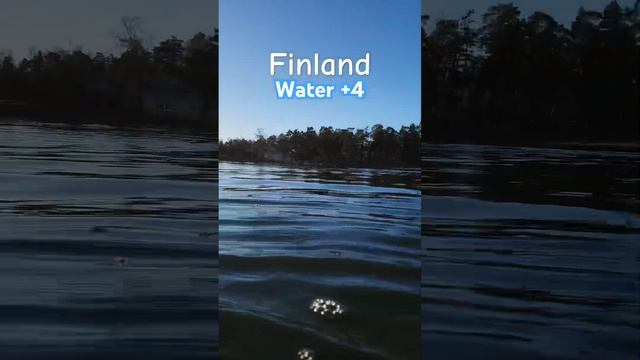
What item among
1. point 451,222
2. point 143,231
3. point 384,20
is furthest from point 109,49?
point 451,222

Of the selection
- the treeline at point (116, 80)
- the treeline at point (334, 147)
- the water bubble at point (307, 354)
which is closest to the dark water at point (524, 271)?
the treeline at point (334, 147)

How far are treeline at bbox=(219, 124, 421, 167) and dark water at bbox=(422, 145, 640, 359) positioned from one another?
0.11 metres

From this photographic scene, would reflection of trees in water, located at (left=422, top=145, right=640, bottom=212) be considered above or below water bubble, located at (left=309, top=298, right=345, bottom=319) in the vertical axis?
above

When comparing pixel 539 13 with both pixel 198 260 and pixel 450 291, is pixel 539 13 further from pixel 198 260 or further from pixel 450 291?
pixel 198 260

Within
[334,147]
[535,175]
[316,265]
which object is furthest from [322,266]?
[535,175]

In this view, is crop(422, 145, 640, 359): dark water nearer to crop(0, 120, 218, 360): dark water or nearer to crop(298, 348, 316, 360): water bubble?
crop(298, 348, 316, 360): water bubble

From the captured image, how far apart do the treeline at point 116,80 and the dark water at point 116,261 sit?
0.22 m

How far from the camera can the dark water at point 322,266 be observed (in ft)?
7.22

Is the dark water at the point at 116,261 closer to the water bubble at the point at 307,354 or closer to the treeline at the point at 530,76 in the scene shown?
the water bubble at the point at 307,354

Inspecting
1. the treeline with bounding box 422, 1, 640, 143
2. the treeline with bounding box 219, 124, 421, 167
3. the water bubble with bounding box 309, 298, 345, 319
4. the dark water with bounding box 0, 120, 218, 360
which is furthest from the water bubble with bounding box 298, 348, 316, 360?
the treeline with bounding box 422, 1, 640, 143

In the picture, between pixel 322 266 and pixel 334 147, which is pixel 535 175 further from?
pixel 322 266

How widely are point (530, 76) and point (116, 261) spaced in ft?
6.41

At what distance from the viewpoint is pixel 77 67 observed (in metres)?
2.28

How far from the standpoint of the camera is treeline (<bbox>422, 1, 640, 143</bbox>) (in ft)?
7.25
